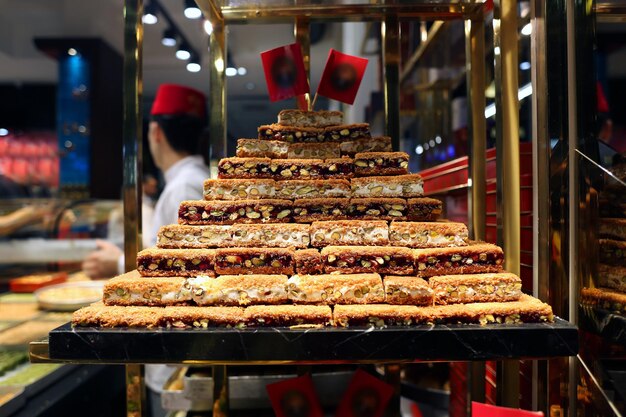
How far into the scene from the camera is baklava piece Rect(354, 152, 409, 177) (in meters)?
1.67

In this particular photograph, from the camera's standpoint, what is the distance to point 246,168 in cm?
166

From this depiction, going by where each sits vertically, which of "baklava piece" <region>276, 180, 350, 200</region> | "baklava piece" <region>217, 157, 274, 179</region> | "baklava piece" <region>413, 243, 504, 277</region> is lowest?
"baklava piece" <region>413, 243, 504, 277</region>

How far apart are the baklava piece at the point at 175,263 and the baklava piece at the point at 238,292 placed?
0.09m

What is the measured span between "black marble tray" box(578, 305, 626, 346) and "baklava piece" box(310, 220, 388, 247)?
58cm

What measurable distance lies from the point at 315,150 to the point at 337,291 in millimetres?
623

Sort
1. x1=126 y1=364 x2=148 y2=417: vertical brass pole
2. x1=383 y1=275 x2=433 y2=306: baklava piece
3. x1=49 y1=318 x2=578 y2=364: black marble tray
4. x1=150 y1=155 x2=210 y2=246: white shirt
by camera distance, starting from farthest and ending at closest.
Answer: x1=150 y1=155 x2=210 y2=246: white shirt
x1=126 y1=364 x2=148 y2=417: vertical brass pole
x1=383 y1=275 x2=433 y2=306: baklava piece
x1=49 y1=318 x2=578 y2=364: black marble tray

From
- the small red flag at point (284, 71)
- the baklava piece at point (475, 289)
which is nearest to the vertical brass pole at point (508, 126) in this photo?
the baklava piece at point (475, 289)

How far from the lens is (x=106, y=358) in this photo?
1136 mm

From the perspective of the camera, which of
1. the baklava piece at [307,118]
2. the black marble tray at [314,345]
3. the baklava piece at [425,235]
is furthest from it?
the baklava piece at [307,118]

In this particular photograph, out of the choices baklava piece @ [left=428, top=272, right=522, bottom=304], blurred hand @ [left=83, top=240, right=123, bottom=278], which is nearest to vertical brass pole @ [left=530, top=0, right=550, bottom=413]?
baklava piece @ [left=428, top=272, right=522, bottom=304]

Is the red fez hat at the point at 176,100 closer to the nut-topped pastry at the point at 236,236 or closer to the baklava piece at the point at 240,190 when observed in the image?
the baklava piece at the point at 240,190

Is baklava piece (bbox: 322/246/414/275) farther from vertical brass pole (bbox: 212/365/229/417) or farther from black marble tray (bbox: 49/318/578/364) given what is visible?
vertical brass pole (bbox: 212/365/229/417)

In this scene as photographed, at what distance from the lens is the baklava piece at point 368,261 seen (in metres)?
1.35

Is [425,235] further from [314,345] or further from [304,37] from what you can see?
[304,37]
